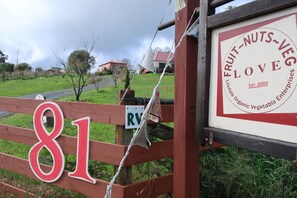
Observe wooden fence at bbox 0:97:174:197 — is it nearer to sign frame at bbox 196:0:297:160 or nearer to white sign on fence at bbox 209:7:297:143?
sign frame at bbox 196:0:297:160

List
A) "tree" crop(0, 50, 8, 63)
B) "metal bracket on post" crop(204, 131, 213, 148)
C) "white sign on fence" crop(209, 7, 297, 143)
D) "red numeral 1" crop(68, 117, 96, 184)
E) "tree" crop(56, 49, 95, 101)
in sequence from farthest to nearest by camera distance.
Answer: "tree" crop(0, 50, 8, 63) < "tree" crop(56, 49, 95, 101) < "red numeral 1" crop(68, 117, 96, 184) < "metal bracket on post" crop(204, 131, 213, 148) < "white sign on fence" crop(209, 7, 297, 143)

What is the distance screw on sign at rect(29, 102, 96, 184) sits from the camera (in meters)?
3.21

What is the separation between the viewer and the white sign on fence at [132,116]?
2883 millimetres

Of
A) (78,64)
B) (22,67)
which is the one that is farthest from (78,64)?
(22,67)

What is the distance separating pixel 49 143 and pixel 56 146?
15cm

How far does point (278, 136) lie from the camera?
1711 mm

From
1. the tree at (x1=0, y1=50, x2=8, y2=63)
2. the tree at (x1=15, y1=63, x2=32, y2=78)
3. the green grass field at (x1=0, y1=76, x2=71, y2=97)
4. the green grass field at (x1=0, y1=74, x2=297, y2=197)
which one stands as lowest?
the green grass field at (x1=0, y1=74, x2=297, y2=197)

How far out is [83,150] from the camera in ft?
10.5

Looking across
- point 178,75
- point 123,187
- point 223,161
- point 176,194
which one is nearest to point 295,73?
point 178,75

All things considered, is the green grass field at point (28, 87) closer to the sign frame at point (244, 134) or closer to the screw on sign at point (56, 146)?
the screw on sign at point (56, 146)

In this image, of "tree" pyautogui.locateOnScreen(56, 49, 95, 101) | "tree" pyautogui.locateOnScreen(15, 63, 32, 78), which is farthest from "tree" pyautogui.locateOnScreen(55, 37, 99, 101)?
"tree" pyautogui.locateOnScreen(15, 63, 32, 78)

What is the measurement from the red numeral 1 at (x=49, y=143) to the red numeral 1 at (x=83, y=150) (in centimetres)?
29

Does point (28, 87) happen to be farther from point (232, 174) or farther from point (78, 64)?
point (232, 174)

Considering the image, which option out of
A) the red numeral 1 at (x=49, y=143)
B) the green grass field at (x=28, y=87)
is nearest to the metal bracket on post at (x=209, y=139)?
A: the red numeral 1 at (x=49, y=143)
